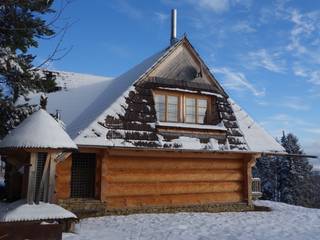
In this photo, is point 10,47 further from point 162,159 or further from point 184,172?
point 184,172

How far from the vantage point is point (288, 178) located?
40.0 m

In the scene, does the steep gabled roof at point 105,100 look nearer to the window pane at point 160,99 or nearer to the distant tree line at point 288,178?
the window pane at point 160,99

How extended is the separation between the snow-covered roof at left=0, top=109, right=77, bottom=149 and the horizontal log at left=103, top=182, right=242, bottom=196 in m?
3.83

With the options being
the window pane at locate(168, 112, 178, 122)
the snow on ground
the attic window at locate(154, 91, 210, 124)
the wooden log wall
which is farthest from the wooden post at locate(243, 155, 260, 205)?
the wooden log wall

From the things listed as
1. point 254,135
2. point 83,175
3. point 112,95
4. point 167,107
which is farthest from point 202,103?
point 83,175

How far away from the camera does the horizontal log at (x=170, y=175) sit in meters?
12.3

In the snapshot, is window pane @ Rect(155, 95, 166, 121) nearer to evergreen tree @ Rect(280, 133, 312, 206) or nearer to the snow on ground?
the snow on ground

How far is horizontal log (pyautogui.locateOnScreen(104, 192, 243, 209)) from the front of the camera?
40.2 ft

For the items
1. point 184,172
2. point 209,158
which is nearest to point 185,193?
point 184,172

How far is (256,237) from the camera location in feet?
29.1

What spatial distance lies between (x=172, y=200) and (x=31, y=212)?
6.15 metres

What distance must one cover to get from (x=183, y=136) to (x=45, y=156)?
5.77 meters

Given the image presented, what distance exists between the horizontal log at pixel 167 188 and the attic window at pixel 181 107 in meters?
2.29

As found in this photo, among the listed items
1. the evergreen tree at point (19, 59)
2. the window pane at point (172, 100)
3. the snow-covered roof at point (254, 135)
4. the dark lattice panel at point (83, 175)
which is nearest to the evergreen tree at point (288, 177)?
the snow-covered roof at point (254, 135)
